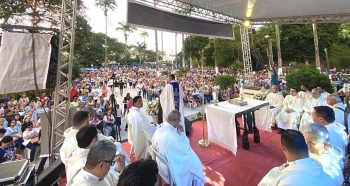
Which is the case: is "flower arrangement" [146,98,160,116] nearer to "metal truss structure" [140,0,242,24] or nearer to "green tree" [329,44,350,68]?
"metal truss structure" [140,0,242,24]

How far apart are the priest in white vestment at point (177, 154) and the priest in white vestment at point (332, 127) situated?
6.12 ft

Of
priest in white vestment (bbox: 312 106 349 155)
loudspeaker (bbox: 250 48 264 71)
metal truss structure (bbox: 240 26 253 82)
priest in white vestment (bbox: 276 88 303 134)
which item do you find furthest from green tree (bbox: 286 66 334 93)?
priest in white vestment (bbox: 312 106 349 155)

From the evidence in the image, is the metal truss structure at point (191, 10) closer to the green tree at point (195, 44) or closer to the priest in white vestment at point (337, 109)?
the priest in white vestment at point (337, 109)

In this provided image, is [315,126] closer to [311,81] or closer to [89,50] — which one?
[311,81]

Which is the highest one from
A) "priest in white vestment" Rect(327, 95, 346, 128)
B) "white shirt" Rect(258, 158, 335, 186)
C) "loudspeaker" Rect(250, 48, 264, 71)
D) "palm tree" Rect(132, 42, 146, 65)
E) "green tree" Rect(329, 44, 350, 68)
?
"palm tree" Rect(132, 42, 146, 65)

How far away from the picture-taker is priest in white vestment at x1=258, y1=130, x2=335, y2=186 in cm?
141

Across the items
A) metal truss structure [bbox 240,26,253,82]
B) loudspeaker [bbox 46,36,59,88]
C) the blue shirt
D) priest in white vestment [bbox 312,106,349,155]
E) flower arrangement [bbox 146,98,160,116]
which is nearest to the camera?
priest in white vestment [bbox 312,106,349,155]

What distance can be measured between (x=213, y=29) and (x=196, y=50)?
104 feet

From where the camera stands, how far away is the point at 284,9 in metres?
6.14

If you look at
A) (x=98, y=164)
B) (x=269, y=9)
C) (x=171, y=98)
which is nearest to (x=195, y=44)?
(x=269, y=9)

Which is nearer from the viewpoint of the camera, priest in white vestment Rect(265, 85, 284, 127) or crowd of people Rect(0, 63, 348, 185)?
crowd of people Rect(0, 63, 348, 185)

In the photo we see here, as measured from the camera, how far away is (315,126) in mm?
2006

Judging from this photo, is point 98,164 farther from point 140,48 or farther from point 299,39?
point 140,48

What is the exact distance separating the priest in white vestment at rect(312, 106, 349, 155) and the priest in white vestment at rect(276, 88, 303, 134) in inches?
100
